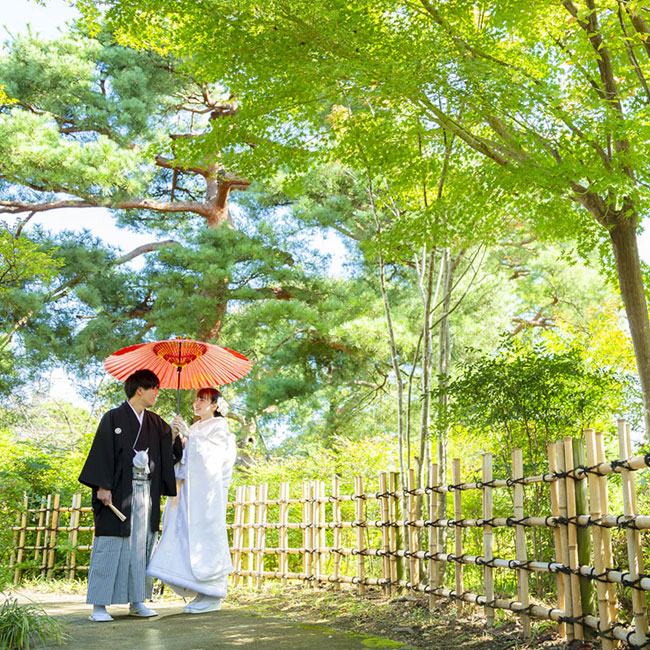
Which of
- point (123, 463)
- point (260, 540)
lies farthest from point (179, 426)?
point (260, 540)

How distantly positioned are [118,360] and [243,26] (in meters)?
2.74

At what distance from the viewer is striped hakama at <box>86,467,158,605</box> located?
15.3 feet

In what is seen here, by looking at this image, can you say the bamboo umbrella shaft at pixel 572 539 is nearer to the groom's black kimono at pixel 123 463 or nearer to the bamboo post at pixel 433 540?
the bamboo post at pixel 433 540

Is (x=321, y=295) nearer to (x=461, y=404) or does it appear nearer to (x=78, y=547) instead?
(x=78, y=547)

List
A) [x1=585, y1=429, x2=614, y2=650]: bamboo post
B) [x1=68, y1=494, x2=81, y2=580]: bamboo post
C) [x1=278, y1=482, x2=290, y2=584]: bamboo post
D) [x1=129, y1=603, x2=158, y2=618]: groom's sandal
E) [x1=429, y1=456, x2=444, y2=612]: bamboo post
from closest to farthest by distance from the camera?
[x1=585, y1=429, x2=614, y2=650]: bamboo post < [x1=429, y1=456, x2=444, y2=612]: bamboo post < [x1=129, y1=603, x2=158, y2=618]: groom's sandal < [x1=278, y1=482, x2=290, y2=584]: bamboo post < [x1=68, y1=494, x2=81, y2=580]: bamboo post

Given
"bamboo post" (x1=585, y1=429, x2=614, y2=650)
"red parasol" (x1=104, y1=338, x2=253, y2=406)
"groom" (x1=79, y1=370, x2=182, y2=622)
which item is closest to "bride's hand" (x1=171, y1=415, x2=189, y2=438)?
"groom" (x1=79, y1=370, x2=182, y2=622)

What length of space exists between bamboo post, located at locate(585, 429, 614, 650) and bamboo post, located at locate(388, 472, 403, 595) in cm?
217

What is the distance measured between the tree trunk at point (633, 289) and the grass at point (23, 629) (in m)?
4.52

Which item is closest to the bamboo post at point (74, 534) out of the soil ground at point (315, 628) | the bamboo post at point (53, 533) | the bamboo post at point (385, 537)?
the bamboo post at point (53, 533)

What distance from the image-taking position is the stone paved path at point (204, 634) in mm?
3715

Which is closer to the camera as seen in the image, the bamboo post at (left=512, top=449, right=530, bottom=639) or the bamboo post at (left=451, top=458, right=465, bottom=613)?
the bamboo post at (left=512, top=449, right=530, bottom=639)

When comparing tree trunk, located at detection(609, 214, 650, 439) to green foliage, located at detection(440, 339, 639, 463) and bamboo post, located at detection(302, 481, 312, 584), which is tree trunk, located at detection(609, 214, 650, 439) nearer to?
green foliage, located at detection(440, 339, 639, 463)

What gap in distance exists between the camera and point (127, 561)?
15.7ft

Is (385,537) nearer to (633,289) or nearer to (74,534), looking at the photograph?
(633,289)
